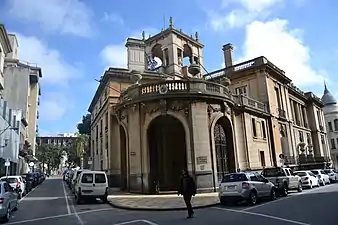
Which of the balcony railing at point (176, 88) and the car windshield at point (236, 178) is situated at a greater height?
the balcony railing at point (176, 88)

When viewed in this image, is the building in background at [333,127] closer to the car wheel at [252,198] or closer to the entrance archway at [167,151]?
the entrance archway at [167,151]

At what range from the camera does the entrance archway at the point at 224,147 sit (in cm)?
2464

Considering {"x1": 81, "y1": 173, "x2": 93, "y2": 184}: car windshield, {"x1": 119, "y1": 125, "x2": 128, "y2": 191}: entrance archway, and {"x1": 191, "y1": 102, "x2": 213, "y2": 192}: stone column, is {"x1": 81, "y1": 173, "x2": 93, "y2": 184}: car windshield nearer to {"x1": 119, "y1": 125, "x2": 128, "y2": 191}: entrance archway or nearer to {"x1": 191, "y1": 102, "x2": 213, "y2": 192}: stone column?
{"x1": 191, "y1": 102, "x2": 213, "y2": 192}: stone column

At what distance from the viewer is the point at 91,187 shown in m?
18.9

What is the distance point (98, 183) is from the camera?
1912 centimetres

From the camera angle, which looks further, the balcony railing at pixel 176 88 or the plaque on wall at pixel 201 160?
the balcony railing at pixel 176 88

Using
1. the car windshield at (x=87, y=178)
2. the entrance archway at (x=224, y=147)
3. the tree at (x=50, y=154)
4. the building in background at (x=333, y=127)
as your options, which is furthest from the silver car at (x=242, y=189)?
the tree at (x=50, y=154)

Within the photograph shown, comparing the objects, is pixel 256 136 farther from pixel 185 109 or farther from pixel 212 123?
pixel 185 109

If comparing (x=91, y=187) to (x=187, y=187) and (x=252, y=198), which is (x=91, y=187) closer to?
(x=187, y=187)

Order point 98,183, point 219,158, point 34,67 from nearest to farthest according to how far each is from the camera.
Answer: point 98,183
point 219,158
point 34,67

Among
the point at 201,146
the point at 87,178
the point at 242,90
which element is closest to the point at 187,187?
the point at 87,178

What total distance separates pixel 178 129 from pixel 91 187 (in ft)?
33.3

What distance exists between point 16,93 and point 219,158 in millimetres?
48704

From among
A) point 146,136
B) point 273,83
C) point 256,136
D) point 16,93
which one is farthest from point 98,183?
point 16,93
